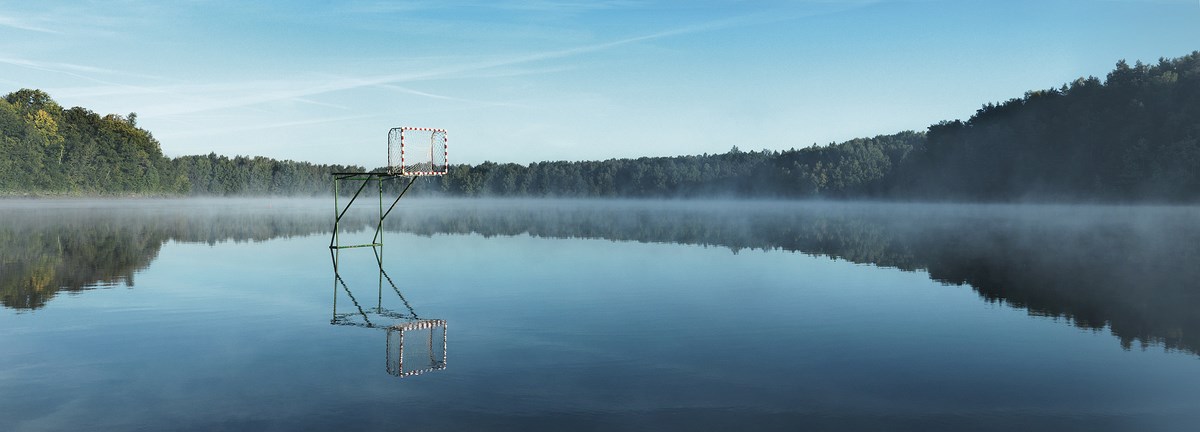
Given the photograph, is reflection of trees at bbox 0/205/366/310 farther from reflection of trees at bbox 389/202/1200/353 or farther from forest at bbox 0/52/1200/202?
forest at bbox 0/52/1200/202

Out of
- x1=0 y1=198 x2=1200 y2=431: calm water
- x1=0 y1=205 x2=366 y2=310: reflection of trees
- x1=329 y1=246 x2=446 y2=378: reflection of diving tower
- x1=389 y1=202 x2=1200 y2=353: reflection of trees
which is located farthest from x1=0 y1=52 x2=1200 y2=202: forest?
x1=329 y1=246 x2=446 y2=378: reflection of diving tower

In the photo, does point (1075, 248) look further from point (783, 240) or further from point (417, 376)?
point (417, 376)

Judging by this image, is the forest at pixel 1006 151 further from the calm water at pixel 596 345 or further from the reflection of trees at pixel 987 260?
the calm water at pixel 596 345

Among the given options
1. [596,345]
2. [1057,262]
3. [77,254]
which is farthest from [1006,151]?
[596,345]

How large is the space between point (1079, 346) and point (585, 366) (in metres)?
9.88

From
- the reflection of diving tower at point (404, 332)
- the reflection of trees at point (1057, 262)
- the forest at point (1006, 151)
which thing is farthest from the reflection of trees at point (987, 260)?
the forest at point (1006, 151)

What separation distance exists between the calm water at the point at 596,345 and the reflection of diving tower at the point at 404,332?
0.09 m

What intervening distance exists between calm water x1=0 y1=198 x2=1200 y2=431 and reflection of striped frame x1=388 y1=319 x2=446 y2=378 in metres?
0.08

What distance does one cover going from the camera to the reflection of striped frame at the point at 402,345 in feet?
44.7

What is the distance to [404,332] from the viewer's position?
17.5 meters

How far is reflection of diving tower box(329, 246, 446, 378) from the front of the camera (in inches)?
557

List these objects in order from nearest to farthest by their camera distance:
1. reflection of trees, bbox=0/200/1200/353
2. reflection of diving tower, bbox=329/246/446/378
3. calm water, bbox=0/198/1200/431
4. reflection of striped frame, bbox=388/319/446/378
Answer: calm water, bbox=0/198/1200/431 < reflection of striped frame, bbox=388/319/446/378 < reflection of diving tower, bbox=329/246/446/378 < reflection of trees, bbox=0/200/1200/353

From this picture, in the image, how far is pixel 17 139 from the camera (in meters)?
153

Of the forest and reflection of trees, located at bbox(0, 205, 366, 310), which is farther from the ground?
the forest
